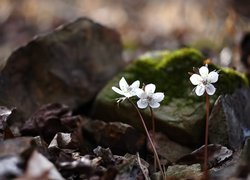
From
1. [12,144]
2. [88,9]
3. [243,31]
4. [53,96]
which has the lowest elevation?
[12,144]

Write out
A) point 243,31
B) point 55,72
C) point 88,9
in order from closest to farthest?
1. point 55,72
2. point 243,31
3. point 88,9

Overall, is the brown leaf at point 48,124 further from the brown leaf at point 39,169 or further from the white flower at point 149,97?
the brown leaf at point 39,169

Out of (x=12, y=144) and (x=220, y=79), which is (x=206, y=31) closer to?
(x=220, y=79)

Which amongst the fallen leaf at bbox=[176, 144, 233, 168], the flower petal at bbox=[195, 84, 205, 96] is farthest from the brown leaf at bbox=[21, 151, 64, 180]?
the fallen leaf at bbox=[176, 144, 233, 168]

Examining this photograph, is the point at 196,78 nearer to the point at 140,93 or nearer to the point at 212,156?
the point at 140,93

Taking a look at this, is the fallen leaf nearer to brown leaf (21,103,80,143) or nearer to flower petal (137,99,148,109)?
flower petal (137,99,148,109)

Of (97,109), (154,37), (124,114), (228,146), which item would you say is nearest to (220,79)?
(228,146)
